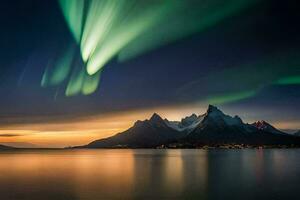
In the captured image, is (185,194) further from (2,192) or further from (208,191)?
(2,192)

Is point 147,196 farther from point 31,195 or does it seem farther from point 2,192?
point 2,192

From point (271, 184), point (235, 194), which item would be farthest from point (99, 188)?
point (271, 184)

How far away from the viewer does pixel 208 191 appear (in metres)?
70.9

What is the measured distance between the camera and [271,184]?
8300cm

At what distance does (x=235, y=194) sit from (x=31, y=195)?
116 ft

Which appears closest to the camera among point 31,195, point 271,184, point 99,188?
point 31,195

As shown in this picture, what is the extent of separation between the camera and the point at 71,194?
67812 mm

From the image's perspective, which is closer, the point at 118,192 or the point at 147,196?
the point at 147,196

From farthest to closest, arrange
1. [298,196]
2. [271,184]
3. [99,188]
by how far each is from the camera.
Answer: [271,184] < [99,188] < [298,196]

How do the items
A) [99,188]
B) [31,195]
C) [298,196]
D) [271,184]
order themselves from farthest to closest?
[271,184] → [99,188] → [31,195] → [298,196]

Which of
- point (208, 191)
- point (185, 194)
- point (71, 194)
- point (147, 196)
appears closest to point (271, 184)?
point (208, 191)

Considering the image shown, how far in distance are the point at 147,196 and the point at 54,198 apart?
1525 centimetres

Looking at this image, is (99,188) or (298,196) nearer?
(298,196)

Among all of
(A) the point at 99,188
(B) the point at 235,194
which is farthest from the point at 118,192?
(B) the point at 235,194
